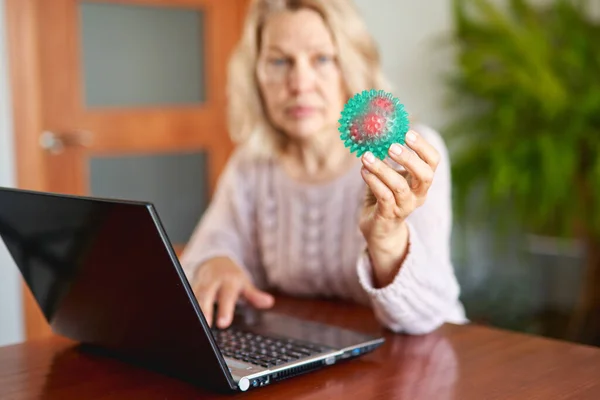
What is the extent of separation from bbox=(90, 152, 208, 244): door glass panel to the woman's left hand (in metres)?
2.15

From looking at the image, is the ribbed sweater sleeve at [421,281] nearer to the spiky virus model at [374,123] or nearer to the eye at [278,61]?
the spiky virus model at [374,123]

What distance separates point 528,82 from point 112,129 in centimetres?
150

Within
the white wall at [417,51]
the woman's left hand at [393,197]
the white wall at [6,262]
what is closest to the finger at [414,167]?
the woman's left hand at [393,197]

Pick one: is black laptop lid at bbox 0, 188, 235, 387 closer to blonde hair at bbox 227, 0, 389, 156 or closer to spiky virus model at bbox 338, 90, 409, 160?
spiky virus model at bbox 338, 90, 409, 160

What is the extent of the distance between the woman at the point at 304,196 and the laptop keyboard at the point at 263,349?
80 millimetres

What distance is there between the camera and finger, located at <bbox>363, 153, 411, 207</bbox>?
2.74ft

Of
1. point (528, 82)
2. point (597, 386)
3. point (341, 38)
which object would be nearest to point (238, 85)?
point (341, 38)

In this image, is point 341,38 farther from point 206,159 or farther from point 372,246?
point 206,159

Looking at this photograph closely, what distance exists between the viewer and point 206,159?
3.28m

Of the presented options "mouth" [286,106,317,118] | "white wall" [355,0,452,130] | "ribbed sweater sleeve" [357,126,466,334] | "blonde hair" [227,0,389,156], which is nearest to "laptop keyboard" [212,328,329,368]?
"ribbed sweater sleeve" [357,126,466,334]

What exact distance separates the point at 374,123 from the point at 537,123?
216 cm

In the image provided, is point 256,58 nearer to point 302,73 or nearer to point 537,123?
point 302,73

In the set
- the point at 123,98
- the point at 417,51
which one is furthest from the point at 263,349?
the point at 417,51

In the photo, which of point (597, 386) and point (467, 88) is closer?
point (597, 386)
